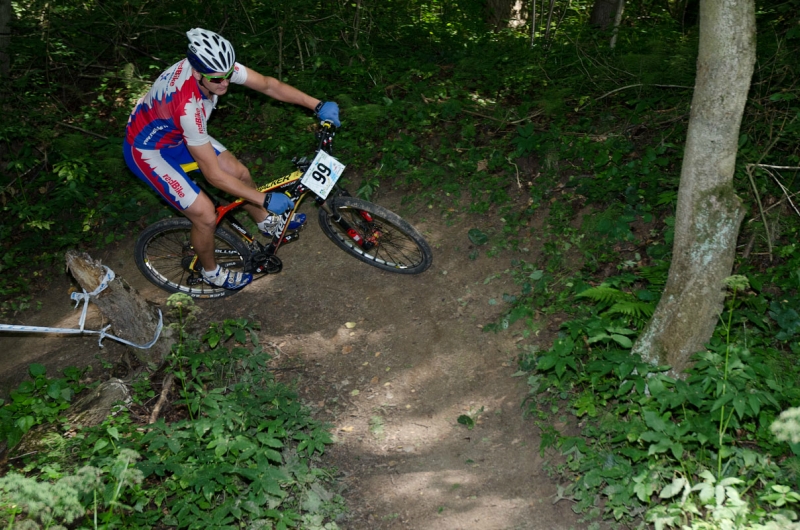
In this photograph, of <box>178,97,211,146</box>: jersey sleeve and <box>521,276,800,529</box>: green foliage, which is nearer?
<box>521,276,800,529</box>: green foliage

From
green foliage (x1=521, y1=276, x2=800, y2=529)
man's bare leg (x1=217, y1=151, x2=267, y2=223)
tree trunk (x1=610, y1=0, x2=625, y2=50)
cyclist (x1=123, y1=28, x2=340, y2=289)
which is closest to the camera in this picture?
green foliage (x1=521, y1=276, x2=800, y2=529)

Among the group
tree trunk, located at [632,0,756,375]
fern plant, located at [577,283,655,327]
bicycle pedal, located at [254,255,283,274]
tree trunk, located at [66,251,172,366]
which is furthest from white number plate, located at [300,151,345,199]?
tree trunk, located at [632,0,756,375]

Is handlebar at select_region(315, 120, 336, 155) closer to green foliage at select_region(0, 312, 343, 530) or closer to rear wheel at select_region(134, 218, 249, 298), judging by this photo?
rear wheel at select_region(134, 218, 249, 298)

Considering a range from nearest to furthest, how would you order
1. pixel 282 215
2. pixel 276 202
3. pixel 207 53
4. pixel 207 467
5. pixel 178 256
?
1. pixel 207 467
2. pixel 207 53
3. pixel 276 202
4. pixel 282 215
5. pixel 178 256

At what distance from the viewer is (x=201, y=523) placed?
3668 millimetres

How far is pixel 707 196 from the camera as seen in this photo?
380 cm

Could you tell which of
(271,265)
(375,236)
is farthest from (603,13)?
(271,265)

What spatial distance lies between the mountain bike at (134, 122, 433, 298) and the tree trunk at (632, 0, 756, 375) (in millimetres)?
2393

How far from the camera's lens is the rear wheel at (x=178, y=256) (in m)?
5.98

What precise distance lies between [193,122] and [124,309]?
65.4 inches

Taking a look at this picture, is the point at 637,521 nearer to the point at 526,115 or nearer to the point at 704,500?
the point at 704,500

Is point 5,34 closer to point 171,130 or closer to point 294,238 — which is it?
point 171,130

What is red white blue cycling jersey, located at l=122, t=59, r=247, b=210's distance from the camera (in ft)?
15.7

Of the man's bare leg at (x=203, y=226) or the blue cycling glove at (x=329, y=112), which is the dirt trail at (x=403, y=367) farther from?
the blue cycling glove at (x=329, y=112)
